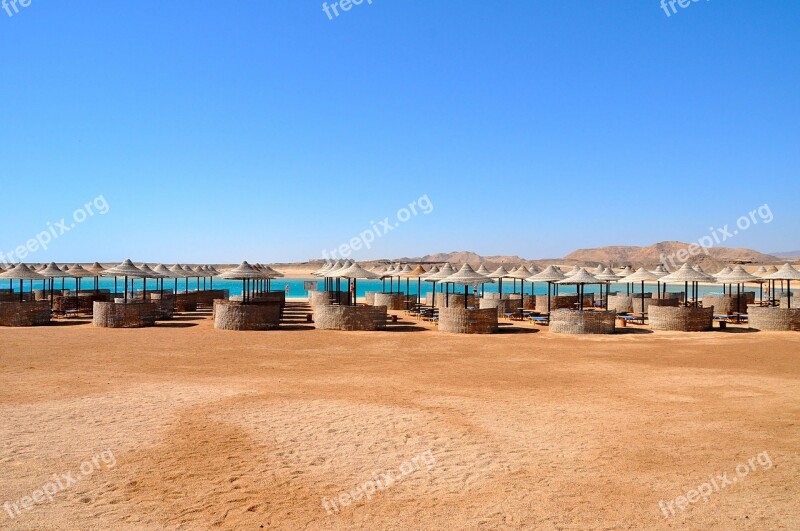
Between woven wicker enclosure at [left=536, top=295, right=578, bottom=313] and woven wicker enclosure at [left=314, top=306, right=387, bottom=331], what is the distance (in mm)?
10112

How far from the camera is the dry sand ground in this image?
16.3ft

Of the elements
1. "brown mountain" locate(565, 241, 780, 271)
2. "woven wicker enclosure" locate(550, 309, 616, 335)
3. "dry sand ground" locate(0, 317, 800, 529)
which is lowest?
"dry sand ground" locate(0, 317, 800, 529)

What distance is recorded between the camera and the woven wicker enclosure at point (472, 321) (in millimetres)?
18016

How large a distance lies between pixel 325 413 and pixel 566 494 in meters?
3.67

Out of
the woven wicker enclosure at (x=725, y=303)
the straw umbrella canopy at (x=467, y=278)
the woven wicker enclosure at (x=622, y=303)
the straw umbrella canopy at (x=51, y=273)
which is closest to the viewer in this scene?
the straw umbrella canopy at (x=467, y=278)

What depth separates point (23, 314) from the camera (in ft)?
63.1

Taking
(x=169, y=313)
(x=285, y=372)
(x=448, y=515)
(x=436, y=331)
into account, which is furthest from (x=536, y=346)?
(x=169, y=313)

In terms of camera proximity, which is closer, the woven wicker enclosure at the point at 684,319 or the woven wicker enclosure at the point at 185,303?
the woven wicker enclosure at the point at 684,319

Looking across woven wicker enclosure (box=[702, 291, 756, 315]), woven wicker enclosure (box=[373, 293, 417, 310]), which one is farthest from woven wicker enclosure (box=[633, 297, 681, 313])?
woven wicker enclosure (box=[373, 293, 417, 310])

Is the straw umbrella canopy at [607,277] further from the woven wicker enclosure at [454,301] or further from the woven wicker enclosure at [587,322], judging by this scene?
the woven wicker enclosure at [454,301]

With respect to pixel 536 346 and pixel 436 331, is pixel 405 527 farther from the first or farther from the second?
pixel 436 331

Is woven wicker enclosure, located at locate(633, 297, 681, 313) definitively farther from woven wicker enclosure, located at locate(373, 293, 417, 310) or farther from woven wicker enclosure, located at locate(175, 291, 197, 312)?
woven wicker enclosure, located at locate(175, 291, 197, 312)

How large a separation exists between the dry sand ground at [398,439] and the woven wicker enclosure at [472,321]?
5200mm

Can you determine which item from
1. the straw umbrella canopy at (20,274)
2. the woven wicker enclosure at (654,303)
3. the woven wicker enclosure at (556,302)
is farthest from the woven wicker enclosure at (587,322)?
the straw umbrella canopy at (20,274)
